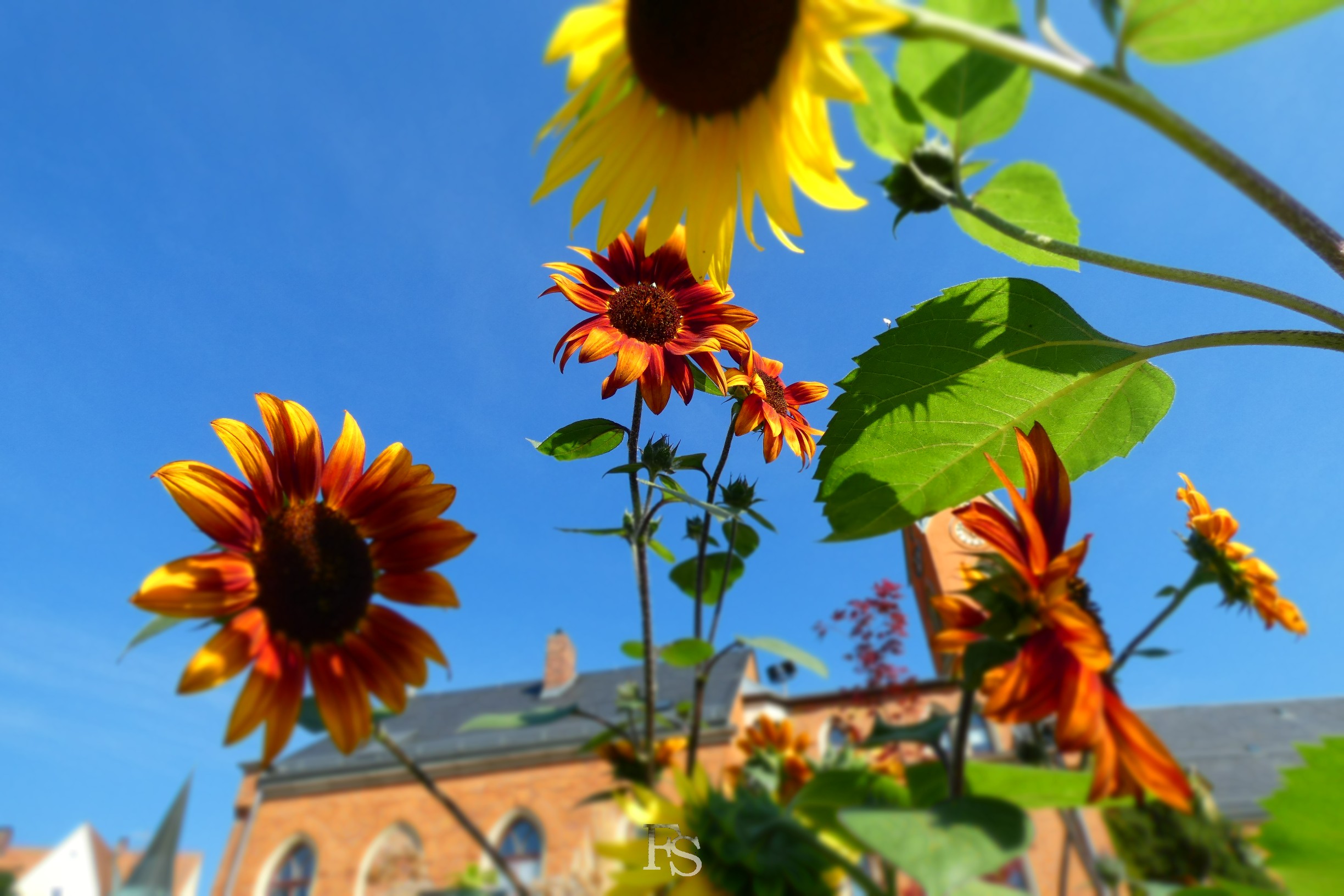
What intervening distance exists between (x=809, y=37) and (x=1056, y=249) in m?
0.21

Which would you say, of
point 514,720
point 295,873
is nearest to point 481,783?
point 295,873

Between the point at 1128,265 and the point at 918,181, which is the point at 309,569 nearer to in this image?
the point at 918,181

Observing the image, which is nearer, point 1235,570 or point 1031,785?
point 1031,785

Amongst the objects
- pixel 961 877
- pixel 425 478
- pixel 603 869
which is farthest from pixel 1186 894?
pixel 425 478

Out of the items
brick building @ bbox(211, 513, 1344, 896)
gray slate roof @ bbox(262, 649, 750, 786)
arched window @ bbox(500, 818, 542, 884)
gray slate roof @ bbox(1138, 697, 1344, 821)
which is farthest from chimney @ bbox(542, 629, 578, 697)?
gray slate roof @ bbox(1138, 697, 1344, 821)

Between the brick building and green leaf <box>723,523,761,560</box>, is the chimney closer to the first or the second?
the brick building

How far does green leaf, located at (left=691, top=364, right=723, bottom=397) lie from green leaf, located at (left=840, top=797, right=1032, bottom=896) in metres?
0.59

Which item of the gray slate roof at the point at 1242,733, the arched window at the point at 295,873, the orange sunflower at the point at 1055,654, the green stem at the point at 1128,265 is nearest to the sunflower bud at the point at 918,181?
the green stem at the point at 1128,265

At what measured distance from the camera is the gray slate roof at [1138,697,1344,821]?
383 inches

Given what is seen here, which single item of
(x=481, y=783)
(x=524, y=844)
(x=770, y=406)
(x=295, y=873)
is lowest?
(x=770, y=406)

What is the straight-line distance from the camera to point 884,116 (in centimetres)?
39

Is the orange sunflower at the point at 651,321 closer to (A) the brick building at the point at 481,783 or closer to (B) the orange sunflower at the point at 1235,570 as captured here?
(B) the orange sunflower at the point at 1235,570

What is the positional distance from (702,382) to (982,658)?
1.92 ft

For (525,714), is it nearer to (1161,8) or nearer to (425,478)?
(425,478)
